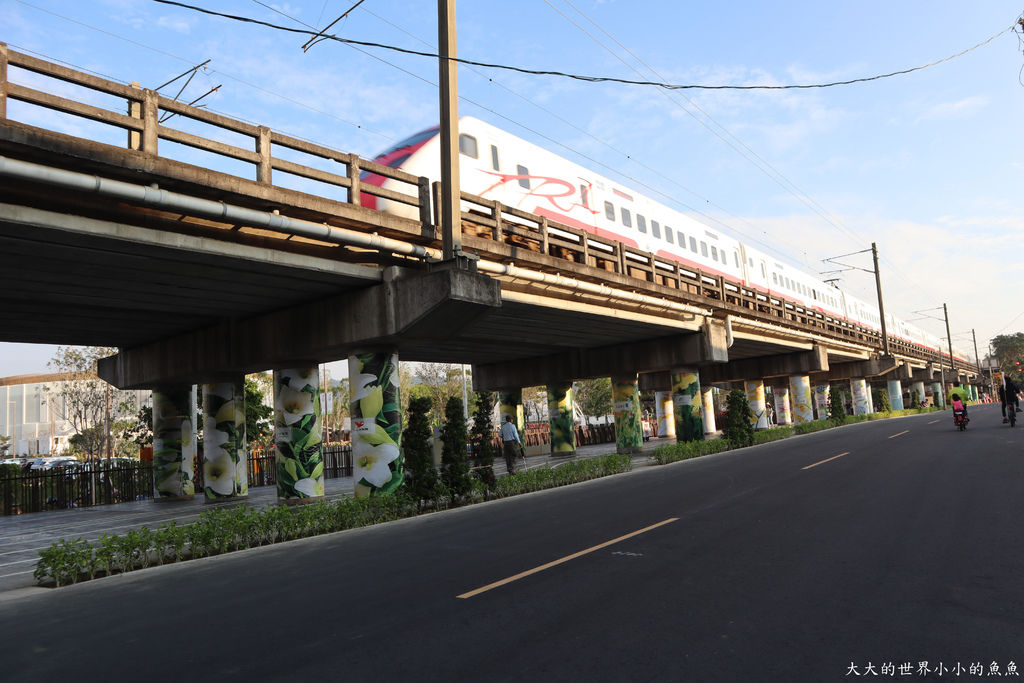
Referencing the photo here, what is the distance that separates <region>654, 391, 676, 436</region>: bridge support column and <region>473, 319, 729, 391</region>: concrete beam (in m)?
24.2

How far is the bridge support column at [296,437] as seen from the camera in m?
18.1

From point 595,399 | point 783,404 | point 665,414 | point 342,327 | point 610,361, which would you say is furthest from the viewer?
point 595,399

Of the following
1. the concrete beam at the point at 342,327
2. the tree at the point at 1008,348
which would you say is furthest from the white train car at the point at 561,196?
the tree at the point at 1008,348

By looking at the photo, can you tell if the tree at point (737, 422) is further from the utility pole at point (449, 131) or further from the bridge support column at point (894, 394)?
the bridge support column at point (894, 394)

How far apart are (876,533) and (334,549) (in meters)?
7.61

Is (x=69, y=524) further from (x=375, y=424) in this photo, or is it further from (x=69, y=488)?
(x=375, y=424)

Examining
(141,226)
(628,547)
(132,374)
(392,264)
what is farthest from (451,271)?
(132,374)

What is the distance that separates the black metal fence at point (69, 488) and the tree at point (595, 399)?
5310 centimetres

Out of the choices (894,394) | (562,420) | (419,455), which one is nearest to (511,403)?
(562,420)

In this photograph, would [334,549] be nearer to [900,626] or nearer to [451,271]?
[451,271]

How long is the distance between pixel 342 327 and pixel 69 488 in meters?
16.4

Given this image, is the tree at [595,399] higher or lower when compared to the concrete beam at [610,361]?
lower

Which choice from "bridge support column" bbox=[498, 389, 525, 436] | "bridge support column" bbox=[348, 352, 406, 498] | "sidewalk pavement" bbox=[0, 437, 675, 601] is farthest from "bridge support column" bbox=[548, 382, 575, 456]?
"bridge support column" bbox=[348, 352, 406, 498]

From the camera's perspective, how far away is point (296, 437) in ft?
59.5
